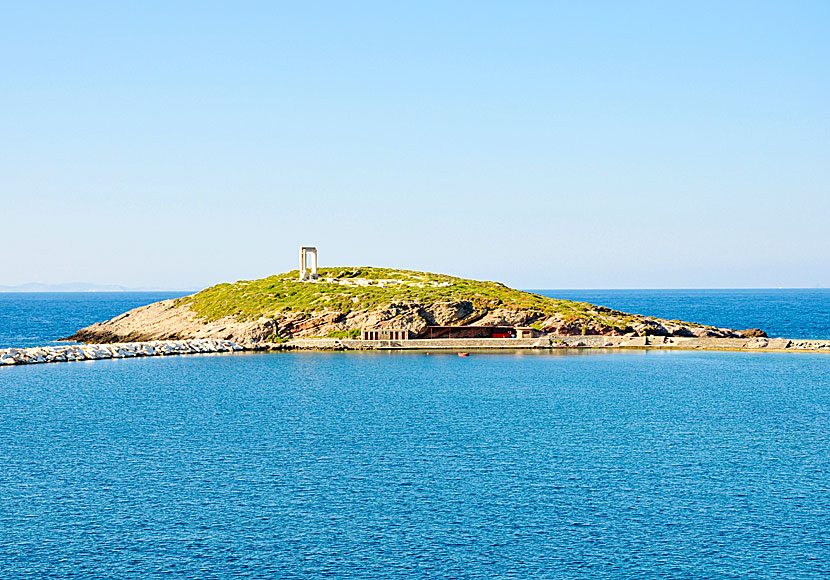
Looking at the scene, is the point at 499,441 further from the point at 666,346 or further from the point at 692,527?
the point at 666,346

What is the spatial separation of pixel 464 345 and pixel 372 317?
15.9 m

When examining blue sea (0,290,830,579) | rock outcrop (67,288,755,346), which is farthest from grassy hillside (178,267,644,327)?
blue sea (0,290,830,579)

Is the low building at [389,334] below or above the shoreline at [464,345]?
Answer: above

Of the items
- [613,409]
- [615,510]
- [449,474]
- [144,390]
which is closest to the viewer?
[615,510]

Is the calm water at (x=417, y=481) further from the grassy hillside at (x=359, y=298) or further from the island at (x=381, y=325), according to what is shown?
the grassy hillside at (x=359, y=298)

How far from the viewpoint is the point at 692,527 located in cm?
3641

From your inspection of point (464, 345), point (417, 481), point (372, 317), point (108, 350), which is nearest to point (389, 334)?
point (372, 317)

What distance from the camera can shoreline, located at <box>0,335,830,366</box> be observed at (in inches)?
4523

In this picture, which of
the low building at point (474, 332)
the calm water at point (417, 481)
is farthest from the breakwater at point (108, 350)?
the low building at point (474, 332)

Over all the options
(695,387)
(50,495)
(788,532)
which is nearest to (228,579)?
(50,495)

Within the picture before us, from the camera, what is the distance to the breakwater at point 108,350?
10731cm

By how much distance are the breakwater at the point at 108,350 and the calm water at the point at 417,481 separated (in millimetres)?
27073

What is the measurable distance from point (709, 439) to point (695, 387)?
27522 millimetres

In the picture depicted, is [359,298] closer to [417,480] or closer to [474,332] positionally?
[474,332]
